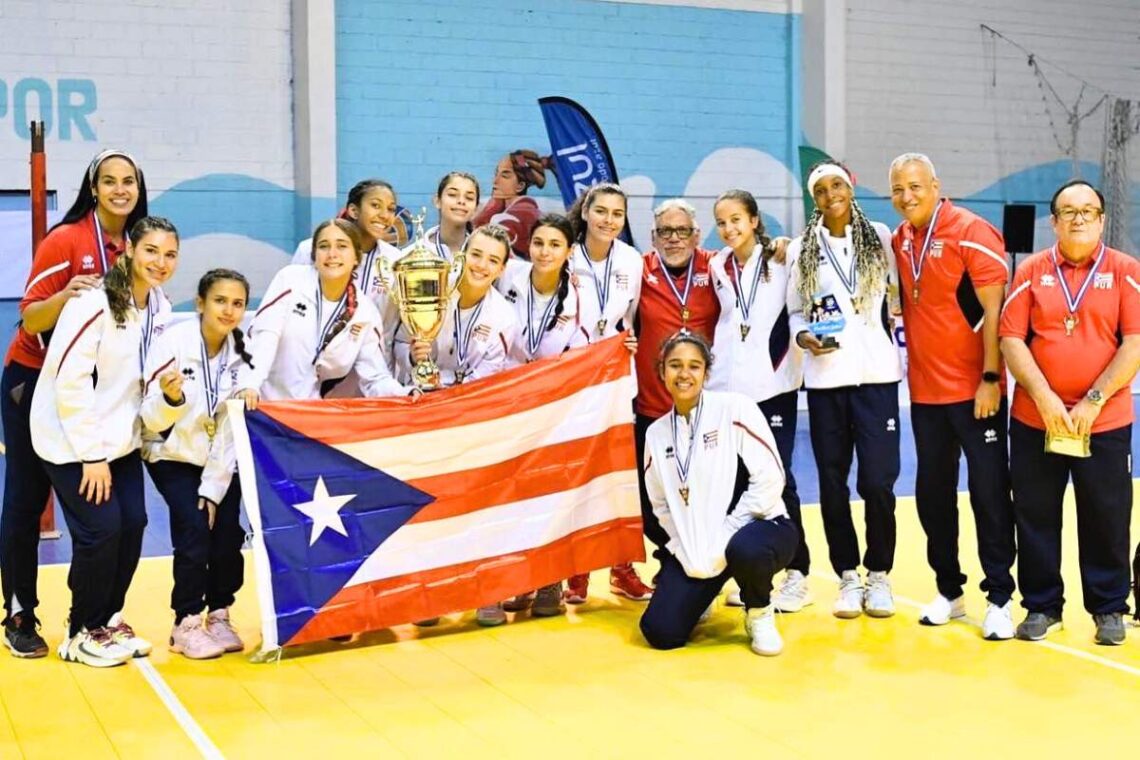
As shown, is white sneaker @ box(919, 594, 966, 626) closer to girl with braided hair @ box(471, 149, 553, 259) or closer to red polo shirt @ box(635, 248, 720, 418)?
red polo shirt @ box(635, 248, 720, 418)

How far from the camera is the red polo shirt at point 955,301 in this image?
4945 mm

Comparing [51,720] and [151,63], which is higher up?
[151,63]

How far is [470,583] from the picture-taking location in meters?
5.12

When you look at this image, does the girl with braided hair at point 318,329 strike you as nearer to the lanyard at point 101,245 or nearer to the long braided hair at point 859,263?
the lanyard at point 101,245

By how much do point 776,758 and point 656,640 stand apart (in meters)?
1.23

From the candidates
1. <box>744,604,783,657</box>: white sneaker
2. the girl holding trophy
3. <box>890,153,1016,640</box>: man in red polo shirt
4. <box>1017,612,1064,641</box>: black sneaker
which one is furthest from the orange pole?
<box>1017,612,1064,641</box>: black sneaker

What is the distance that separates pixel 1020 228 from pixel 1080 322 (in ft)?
30.7

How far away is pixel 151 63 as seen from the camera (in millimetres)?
11484

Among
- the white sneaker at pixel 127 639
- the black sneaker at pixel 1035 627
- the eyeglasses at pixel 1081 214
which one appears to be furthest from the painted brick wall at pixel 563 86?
the black sneaker at pixel 1035 627

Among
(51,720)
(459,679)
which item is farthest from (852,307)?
(51,720)

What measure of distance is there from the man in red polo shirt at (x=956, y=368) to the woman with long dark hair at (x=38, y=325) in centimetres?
282

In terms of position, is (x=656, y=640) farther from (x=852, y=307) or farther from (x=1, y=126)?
(x=1, y=126)

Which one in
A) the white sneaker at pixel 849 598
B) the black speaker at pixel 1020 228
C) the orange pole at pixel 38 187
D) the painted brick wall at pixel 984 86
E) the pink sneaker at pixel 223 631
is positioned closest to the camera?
the pink sneaker at pixel 223 631

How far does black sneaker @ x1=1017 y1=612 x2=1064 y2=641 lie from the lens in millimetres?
4855
